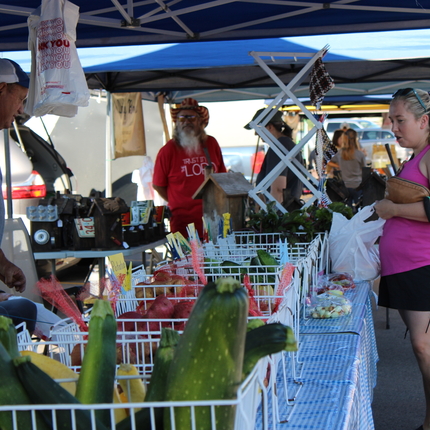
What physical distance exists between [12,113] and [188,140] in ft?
8.27

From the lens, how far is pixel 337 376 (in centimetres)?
171

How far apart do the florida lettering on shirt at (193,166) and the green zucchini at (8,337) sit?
432cm

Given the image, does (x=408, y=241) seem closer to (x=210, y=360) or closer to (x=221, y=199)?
(x=221, y=199)

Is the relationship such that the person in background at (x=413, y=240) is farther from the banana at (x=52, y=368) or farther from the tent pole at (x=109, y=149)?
the tent pole at (x=109, y=149)

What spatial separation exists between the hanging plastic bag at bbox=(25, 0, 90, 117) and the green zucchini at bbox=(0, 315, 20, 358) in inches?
85.7

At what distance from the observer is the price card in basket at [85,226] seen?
15.0ft

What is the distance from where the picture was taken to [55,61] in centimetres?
289

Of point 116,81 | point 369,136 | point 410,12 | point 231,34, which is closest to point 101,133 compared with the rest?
point 116,81

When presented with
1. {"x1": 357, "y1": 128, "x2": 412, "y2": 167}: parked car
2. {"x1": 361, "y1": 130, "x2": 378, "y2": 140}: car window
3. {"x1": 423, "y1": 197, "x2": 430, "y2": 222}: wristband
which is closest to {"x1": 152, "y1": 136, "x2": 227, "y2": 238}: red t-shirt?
{"x1": 423, "y1": 197, "x2": 430, "y2": 222}: wristband

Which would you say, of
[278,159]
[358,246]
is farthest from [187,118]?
[358,246]

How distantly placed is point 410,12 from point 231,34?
1.32 meters

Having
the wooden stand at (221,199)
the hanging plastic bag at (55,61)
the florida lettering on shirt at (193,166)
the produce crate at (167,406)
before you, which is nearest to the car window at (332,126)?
the florida lettering on shirt at (193,166)

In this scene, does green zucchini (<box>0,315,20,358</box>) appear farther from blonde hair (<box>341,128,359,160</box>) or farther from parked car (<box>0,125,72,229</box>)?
blonde hair (<box>341,128,359,160</box>)

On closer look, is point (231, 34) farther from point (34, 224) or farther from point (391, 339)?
point (391, 339)
